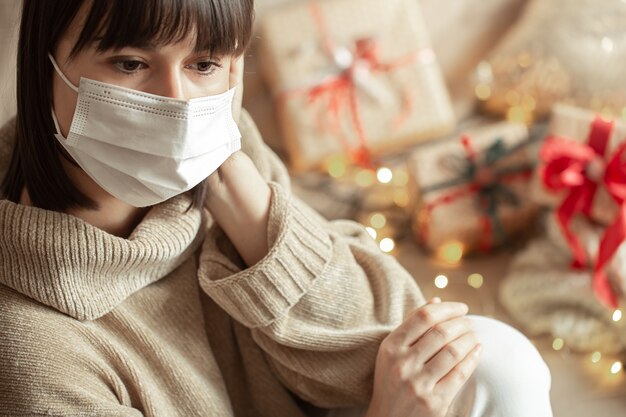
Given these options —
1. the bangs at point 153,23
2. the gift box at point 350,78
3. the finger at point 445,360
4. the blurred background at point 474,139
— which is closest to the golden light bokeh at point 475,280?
the blurred background at point 474,139

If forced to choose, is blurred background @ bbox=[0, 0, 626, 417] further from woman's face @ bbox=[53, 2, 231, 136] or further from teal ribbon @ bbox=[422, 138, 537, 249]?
woman's face @ bbox=[53, 2, 231, 136]

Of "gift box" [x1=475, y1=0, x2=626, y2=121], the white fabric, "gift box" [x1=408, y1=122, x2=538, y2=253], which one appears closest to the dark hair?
the white fabric

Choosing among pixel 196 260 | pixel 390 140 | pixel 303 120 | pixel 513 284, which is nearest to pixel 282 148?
pixel 303 120

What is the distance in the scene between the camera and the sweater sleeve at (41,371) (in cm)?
75

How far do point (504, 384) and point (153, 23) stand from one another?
0.56 m

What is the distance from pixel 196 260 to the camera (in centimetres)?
95

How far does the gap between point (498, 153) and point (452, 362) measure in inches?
26.7

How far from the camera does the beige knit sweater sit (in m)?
0.77

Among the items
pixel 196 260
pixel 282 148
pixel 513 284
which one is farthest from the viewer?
pixel 282 148

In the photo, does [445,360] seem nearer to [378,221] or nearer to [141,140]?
[141,140]

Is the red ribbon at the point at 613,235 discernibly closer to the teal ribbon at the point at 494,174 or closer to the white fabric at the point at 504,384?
the teal ribbon at the point at 494,174

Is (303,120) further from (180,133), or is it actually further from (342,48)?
(180,133)

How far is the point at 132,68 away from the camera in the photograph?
74 centimetres

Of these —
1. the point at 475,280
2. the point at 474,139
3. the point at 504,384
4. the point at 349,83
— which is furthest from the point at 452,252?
the point at 504,384
